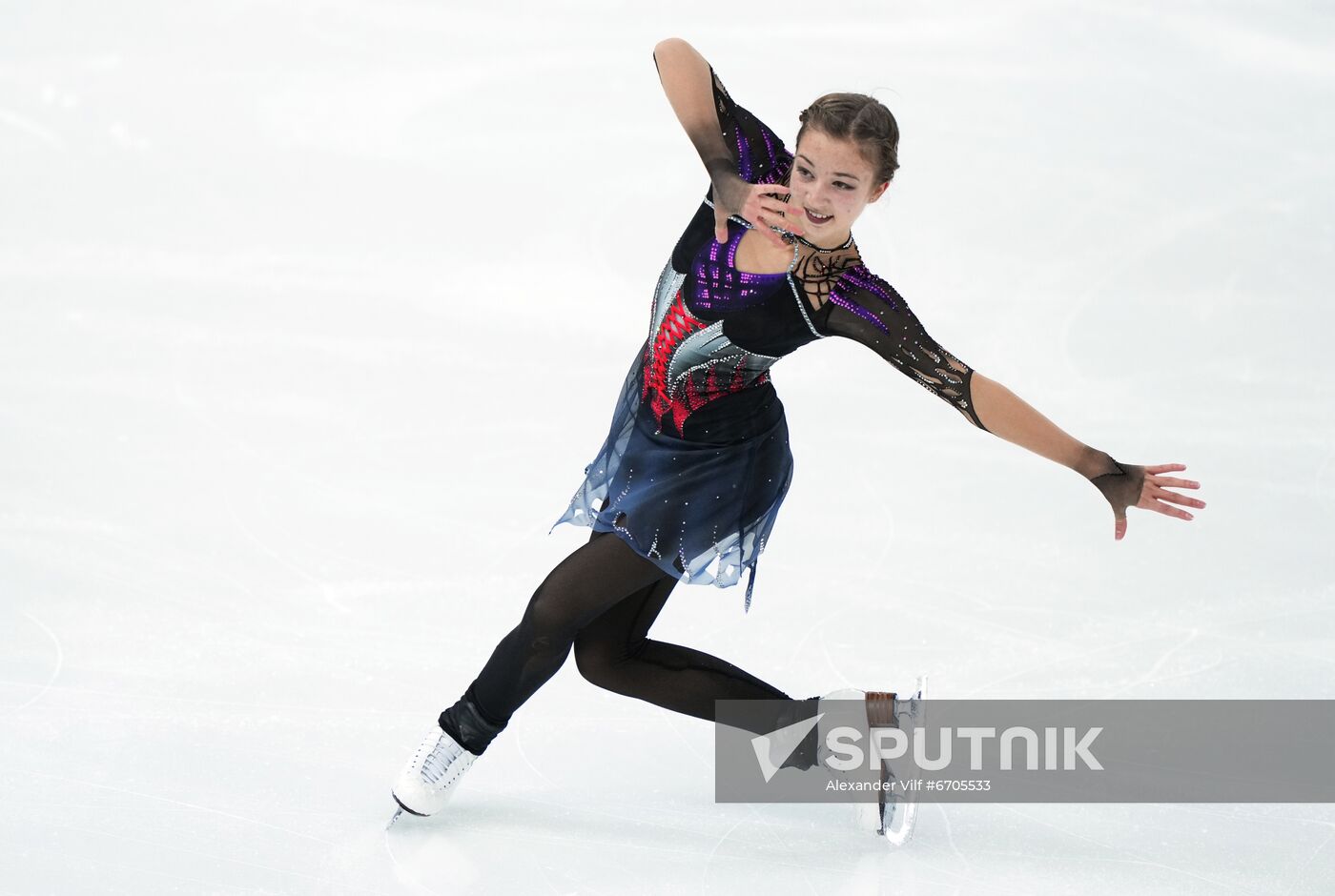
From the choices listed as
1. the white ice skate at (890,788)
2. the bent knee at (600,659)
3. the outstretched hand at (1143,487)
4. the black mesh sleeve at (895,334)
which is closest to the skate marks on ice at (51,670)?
the bent knee at (600,659)

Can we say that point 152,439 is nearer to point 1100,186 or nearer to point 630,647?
point 630,647

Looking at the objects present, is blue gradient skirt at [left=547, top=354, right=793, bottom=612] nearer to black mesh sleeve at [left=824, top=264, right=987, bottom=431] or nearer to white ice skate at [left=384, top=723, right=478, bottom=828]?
black mesh sleeve at [left=824, top=264, right=987, bottom=431]

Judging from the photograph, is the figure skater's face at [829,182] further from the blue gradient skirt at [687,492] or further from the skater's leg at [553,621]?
the skater's leg at [553,621]

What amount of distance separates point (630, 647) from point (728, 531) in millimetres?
290

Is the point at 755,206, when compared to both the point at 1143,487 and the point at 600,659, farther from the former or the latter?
the point at 600,659

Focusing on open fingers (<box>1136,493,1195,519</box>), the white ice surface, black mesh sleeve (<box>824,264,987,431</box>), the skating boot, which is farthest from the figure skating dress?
the white ice surface

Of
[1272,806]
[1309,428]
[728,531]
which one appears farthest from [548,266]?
[1272,806]

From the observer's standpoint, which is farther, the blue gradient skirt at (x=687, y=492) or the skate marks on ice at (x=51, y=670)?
the skate marks on ice at (x=51, y=670)

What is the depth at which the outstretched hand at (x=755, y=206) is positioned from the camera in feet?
8.06

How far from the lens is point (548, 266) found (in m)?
5.85

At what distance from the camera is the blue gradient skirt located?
9.27ft

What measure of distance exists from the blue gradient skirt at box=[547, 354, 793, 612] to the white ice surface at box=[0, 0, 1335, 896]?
20.3 inches

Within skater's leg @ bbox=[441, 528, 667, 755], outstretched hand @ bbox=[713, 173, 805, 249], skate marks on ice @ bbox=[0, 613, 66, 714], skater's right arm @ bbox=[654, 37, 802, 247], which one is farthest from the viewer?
skate marks on ice @ bbox=[0, 613, 66, 714]

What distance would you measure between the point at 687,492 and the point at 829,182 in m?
0.65
